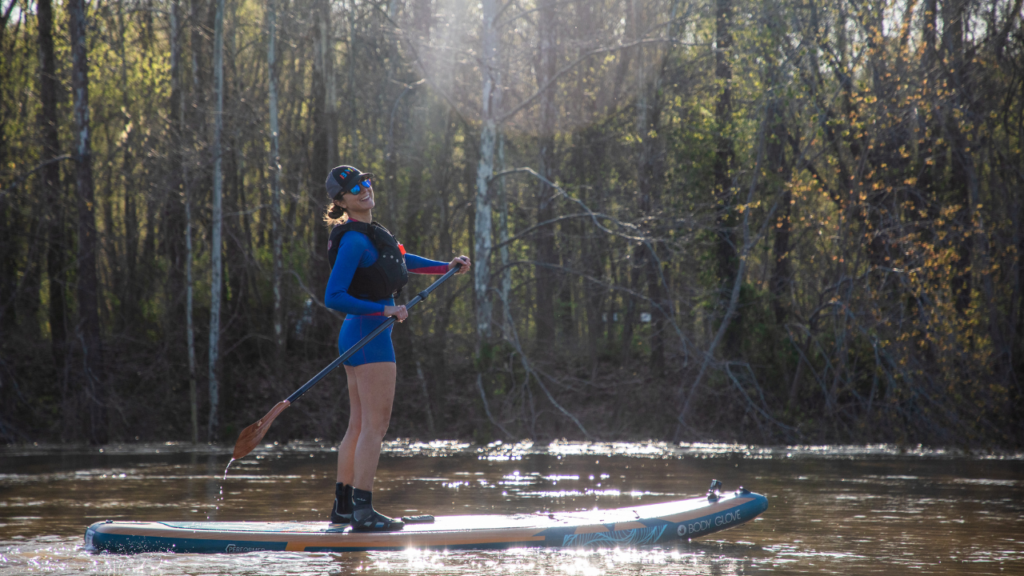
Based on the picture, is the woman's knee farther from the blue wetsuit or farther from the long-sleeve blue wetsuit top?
the long-sleeve blue wetsuit top

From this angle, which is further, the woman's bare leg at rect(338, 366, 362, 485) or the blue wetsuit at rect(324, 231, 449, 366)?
the woman's bare leg at rect(338, 366, 362, 485)

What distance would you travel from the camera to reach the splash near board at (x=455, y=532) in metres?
4.43

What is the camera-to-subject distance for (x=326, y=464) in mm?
9719

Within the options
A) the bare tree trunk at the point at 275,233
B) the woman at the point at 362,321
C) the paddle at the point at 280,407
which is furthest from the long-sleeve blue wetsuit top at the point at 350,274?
the bare tree trunk at the point at 275,233

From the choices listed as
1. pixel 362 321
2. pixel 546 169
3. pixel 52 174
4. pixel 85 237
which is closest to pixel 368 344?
pixel 362 321

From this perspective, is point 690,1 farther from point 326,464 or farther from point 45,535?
point 45,535

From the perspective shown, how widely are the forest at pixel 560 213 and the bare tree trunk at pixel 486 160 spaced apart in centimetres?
4

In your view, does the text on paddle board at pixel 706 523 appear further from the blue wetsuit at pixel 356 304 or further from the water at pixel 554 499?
the blue wetsuit at pixel 356 304

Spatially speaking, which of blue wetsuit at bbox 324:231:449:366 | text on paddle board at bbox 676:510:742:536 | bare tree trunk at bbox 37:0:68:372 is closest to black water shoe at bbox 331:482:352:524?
blue wetsuit at bbox 324:231:449:366

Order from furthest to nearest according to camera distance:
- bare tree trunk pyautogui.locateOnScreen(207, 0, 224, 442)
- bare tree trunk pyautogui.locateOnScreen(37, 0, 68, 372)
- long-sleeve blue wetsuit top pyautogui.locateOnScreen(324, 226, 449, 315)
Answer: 1. bare tree trunk pyautogui.locateOnScreen(37, 0, 68, 372)
2. bare tree trunk pyautogui.locateOnScreen(207, 0, 224, 442)
3. long-sleeve blue wetsuit top pyautogui.locateOnScreen(324, 226, 449, 315)

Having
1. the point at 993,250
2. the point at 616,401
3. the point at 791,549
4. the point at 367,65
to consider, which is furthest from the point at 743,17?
the point at 791,549

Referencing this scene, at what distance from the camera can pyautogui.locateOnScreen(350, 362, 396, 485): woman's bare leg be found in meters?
4.67

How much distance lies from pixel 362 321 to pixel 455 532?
1.12 m

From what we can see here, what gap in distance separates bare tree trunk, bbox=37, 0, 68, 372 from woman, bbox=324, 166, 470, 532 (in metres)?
8.57
